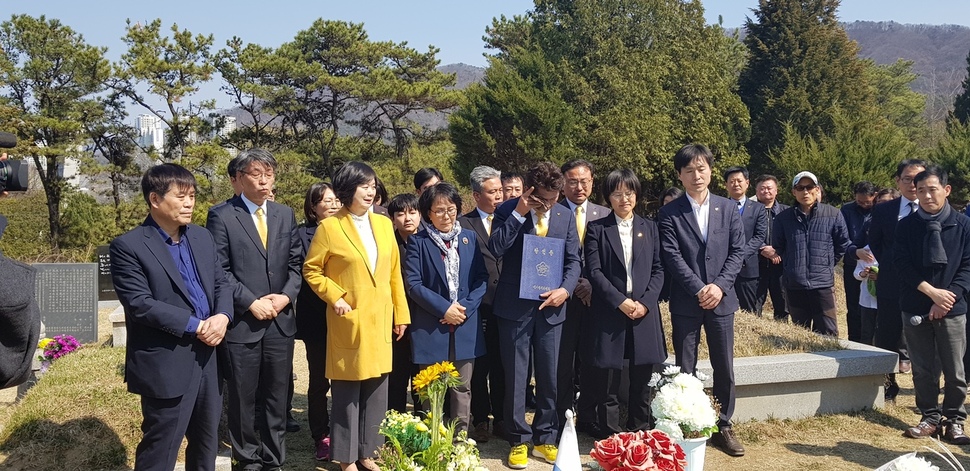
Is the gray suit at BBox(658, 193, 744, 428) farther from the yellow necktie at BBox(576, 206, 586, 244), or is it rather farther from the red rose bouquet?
the red rose bouquet

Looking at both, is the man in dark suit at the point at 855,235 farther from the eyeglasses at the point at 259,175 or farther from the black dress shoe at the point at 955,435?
the eyeglasses at the point at 259,175

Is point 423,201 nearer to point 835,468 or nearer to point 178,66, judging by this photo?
point 835,468

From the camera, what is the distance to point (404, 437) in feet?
9.73

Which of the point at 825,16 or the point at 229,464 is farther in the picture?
the point at 825,16

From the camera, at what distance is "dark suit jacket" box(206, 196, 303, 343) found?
4316 millimetres

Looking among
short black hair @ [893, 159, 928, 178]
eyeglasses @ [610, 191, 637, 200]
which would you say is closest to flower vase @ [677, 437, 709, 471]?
eyeglasses @ [610, 191, 637, 200]

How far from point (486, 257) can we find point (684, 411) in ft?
7.29

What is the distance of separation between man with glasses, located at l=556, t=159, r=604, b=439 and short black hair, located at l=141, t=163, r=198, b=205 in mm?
2323

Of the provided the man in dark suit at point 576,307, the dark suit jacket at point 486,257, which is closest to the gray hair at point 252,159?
the dark suit jacket at point 486,257

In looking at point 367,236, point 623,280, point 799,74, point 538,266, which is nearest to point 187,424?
point 367,236

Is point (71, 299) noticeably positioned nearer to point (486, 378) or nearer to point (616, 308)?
point (486, 378)

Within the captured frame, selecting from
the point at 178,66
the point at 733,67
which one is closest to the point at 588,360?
the point at 178,66

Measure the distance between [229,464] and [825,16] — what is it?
116ft

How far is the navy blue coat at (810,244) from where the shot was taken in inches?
265
